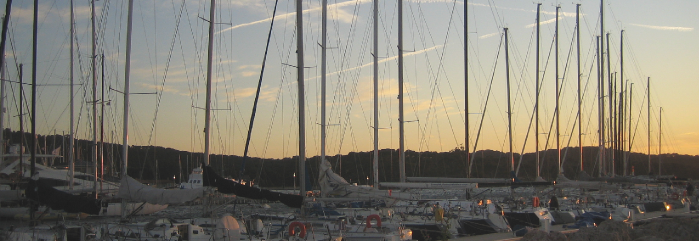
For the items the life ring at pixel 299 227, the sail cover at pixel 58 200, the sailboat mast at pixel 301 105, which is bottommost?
the life ring at pixel 299 227

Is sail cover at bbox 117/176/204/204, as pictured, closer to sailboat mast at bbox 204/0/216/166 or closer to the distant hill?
sailboat mast at bbox 204/0/216/166

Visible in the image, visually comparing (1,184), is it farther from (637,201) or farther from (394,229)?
(637,201)

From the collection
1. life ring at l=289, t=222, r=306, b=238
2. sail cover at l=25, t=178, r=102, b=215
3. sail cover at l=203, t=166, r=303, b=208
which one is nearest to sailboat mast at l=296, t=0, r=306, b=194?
sail cover at l=203, t=166, r=303, b=208

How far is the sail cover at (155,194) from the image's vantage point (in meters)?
17.8

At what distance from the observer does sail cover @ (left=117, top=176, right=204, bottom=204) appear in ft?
58.2

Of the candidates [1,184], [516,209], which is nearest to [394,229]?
[516,209]

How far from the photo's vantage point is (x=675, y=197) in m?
37.3

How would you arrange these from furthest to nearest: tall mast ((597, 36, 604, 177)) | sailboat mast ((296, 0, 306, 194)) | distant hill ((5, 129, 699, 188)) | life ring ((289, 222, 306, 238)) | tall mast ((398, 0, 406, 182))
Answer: distant hill ((5, 129, 699, 188)) < tall mast ((597, 36, 604, 177)) < tall mast ((398, 0, 406, 182)) < sailboat mast ((296, 0, 306, 194)) < life ring ((289, 222, 306, 238))

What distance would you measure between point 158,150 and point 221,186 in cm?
7733

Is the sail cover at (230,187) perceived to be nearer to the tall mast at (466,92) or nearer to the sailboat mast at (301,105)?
the sailboat mast at (301,105)

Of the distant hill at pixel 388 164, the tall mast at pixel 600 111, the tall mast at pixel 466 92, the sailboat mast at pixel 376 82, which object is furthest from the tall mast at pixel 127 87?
the distant hill at pixel 388 164

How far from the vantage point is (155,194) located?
18.1 m

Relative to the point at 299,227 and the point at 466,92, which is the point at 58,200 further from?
the point at 466,92

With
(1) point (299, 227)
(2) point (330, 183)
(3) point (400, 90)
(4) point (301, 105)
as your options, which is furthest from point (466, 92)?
(1) point (299, 227)
